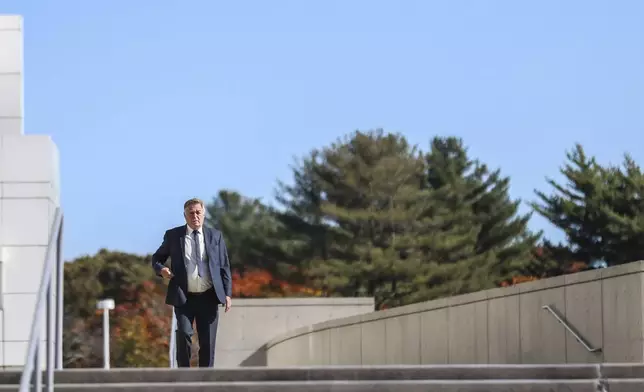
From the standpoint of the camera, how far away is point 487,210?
252 feet

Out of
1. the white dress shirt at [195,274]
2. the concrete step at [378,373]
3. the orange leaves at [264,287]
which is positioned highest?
the orange leaves at [264,287]

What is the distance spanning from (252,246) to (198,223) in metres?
58.7

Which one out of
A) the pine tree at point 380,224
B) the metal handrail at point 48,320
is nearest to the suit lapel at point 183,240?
the metal handrail at point 48,320

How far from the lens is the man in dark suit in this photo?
12.0 m

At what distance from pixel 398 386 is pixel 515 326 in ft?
20.2

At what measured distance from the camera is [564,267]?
6650 cm

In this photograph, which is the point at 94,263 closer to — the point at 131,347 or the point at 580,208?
the point at 131,347

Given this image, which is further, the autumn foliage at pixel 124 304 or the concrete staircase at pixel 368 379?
the autumn foliage at pixel 124 304

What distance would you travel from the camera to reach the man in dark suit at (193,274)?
12.0m

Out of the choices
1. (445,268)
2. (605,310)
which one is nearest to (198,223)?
(605,310)

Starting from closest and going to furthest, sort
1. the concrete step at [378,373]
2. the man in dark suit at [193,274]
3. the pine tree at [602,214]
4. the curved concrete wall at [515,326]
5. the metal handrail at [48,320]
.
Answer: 1. the metal handrail at [48,320]
2. the concrete step at [378,373]
3. the man in dark suit at [193,274]
4. the curved concrete wall at [515,326]
5. the pine tree at [602,214]

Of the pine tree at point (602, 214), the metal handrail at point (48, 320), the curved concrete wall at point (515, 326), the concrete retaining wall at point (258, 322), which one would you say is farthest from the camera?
the pine tree at point (602, 214)

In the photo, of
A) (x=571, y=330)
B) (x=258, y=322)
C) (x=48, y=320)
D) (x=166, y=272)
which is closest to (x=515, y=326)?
(x=571, y=330)

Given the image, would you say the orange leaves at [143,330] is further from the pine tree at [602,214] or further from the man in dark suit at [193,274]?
the man in dark suit at [193,274]
